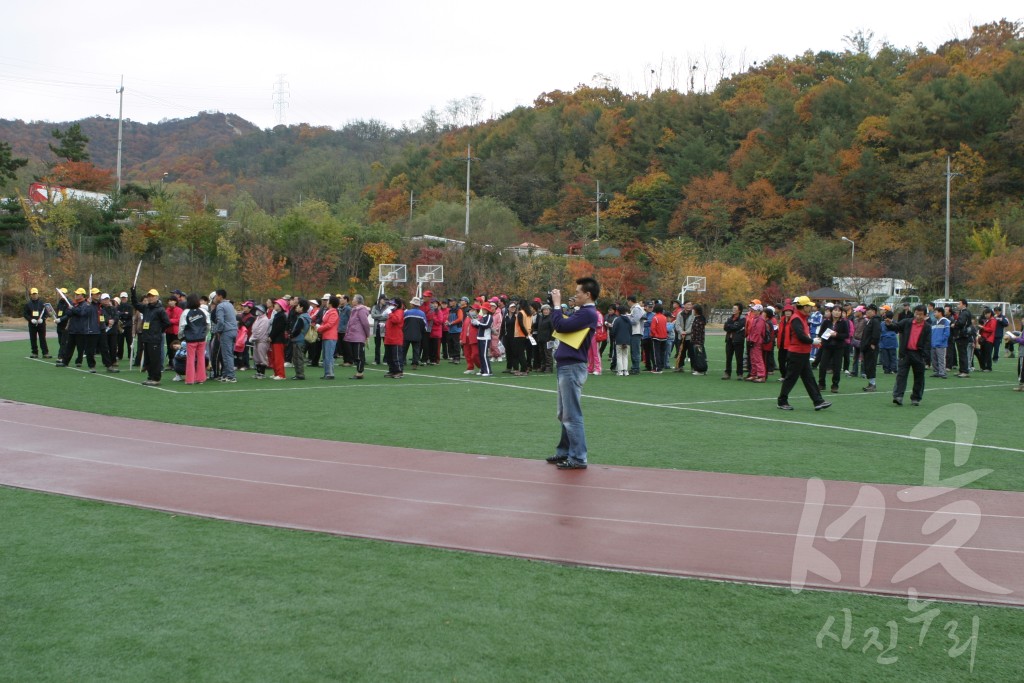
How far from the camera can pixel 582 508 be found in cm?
766

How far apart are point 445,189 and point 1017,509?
303 ft

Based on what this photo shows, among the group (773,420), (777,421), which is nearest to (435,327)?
(773,420)

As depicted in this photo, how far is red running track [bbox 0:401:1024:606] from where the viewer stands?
6098 mm

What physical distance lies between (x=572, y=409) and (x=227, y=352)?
11.1 meters

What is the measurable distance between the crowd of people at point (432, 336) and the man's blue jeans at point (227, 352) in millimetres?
21

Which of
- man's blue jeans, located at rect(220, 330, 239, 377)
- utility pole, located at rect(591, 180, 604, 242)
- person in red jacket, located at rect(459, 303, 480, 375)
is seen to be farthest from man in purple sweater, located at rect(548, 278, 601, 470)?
utility pole, located at rect(591, 180, 604, 242)

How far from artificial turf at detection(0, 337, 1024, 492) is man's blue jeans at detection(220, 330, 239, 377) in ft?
1.50

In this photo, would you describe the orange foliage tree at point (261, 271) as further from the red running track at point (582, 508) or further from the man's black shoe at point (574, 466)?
the man's black shoe at point (574, 466)

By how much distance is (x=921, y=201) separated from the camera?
7012 centimetres

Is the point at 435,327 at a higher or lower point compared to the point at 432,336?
higher

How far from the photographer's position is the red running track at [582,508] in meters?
6.10

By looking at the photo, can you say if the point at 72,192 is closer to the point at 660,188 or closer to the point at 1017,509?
the point at 660,188

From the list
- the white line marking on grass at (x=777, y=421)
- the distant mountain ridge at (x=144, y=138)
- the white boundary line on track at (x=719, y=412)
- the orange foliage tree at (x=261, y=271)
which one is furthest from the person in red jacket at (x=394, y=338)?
the distant mountain ridge at (x=144, y=138)

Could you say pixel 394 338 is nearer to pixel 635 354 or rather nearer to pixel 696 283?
pixel 635 354
